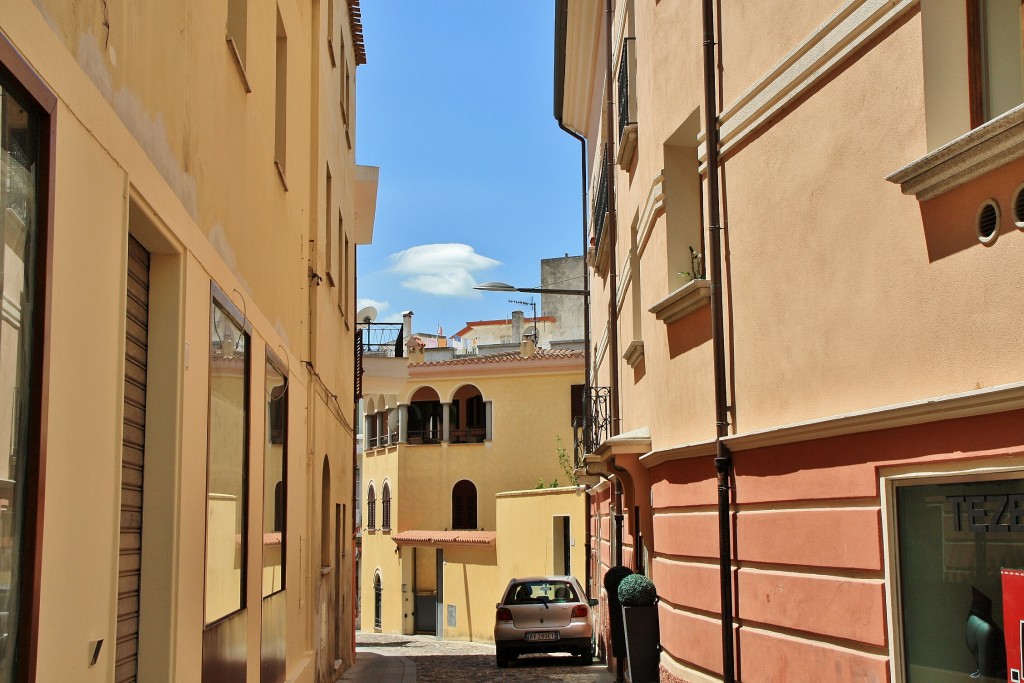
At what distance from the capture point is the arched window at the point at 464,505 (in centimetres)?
4553

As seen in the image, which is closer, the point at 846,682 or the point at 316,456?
the point at 846,682

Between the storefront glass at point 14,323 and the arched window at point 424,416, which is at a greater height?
the arched window at point 424,416

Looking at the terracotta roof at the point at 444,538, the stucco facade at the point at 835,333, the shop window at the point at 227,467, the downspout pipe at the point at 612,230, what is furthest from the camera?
the terracotta roof at the point at 444,538

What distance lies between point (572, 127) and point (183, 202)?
20.7 metres

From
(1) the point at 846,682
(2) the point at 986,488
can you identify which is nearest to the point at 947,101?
(2) the point at 986,488

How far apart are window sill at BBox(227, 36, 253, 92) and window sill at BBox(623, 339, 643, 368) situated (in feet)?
22.5

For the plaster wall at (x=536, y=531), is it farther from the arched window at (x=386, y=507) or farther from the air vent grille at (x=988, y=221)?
the air vent grille at (x=988, y=221)

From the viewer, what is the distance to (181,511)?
18.6ft

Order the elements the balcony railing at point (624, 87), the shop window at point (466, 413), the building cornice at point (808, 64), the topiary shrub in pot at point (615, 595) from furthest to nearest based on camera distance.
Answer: the shop window at point (466, 413)
the balcony railing at point (624, 87)
the topiary shrub in pot at point (615, 595)
the building cornice at point (808, 64)

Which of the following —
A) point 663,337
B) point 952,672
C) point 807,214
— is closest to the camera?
point 952,672

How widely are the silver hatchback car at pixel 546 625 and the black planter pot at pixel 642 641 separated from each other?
9.07m

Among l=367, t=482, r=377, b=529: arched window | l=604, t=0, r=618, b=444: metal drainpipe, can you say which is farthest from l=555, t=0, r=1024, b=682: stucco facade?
l=367, t=482, r=377, b=529: arched window

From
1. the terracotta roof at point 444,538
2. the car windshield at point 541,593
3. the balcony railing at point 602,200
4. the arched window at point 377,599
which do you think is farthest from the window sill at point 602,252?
the arched window at point 377,599

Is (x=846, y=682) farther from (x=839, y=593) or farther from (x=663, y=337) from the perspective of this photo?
(x=663, y=337)
